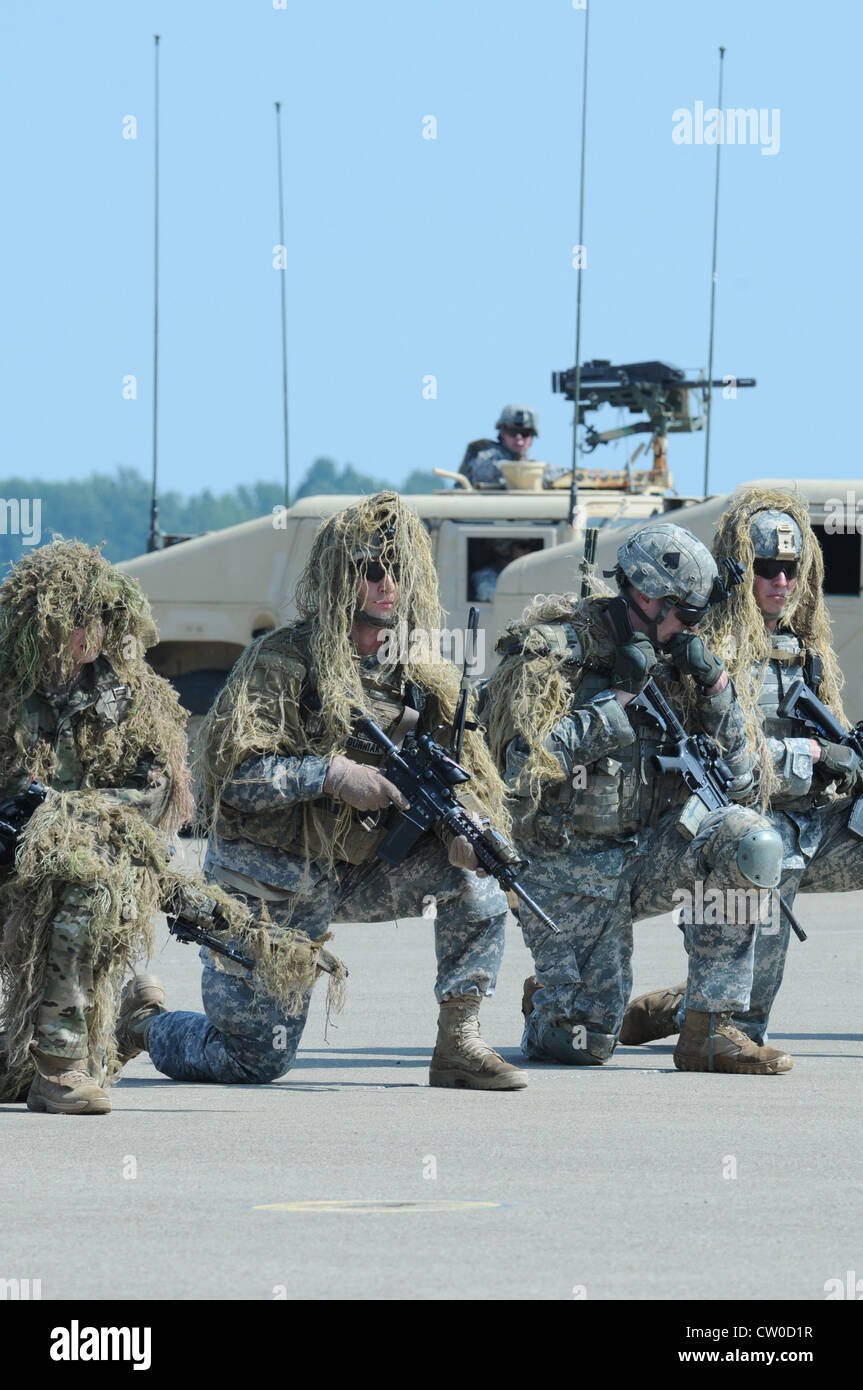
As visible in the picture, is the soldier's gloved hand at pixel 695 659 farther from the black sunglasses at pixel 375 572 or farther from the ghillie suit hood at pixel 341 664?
the black sunglasses at pixel 375 572

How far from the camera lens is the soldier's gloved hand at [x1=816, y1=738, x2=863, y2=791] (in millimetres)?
8000

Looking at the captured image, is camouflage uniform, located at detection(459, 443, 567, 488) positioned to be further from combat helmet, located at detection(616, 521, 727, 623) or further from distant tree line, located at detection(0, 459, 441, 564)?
distant tree line, located at detection(0, 459, 441, 564)

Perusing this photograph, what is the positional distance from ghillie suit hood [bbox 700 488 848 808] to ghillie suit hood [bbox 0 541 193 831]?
2.05m

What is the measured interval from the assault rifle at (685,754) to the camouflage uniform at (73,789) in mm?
1695

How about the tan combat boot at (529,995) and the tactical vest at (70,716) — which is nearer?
the tactical vest at (70,716)

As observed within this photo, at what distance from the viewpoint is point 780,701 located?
804 centimetres

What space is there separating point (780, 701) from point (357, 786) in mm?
1929

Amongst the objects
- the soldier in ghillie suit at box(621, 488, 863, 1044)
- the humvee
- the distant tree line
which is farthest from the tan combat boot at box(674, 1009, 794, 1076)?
the distant tree line

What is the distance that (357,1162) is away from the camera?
5.69 m

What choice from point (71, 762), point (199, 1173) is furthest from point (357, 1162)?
point (71, 762)

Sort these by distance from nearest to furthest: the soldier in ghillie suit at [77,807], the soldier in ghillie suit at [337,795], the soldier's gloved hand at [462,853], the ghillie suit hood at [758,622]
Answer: the soldier in ghillie suit at [77,807], the soldier's gloved hand at [462,853], the soldier in ghillie suit at [337,795], the ghillie suit hood at [758,622]

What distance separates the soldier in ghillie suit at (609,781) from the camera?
7.37m

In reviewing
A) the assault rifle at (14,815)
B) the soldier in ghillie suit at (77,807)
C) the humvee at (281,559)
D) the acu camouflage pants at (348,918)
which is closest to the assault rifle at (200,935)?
the soldier in ghillie suit at (77,807)
